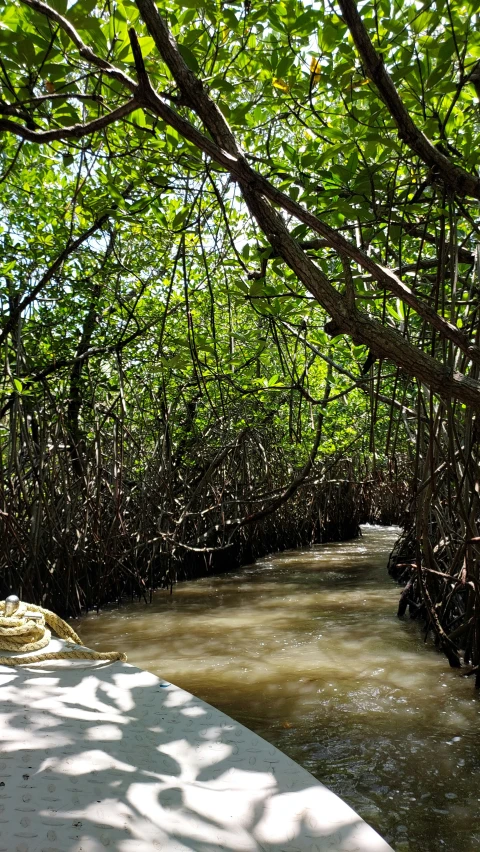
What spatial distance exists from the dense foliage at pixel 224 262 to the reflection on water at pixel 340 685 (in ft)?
1.45

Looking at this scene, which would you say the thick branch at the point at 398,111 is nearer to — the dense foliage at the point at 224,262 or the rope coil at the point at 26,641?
the dense foliage at the point at 224,262

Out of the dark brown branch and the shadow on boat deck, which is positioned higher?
the dark brown branch

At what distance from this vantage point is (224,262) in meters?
3.10

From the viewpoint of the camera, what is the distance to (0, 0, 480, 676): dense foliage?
1655 millimetres

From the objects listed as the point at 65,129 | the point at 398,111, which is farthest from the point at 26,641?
the point at 398,111

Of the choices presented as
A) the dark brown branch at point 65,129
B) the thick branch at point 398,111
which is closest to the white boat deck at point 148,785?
the dark brown branch at point 65,129

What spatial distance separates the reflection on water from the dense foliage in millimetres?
442

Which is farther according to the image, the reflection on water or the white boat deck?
the reflection on water

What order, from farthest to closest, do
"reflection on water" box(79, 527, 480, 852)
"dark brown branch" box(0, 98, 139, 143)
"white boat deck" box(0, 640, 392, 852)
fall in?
"reflection on water" box(79, 527, 480, 852), "dark brown branch" box(0, 98, 139, 143), "white boat deck" box(0, 640, 392, 852)

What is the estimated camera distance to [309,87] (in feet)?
7.70

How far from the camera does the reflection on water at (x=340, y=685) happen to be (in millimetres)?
2367

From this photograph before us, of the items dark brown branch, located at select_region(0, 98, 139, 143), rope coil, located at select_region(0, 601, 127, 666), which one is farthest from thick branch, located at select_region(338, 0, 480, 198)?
rope coil, located at select_region(0, 601, 127, 666)

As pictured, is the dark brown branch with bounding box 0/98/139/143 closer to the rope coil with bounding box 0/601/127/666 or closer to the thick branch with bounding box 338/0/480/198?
the thick branch with bounding box 338/0/480/198

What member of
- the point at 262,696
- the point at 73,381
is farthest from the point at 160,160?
the point at 73,381
